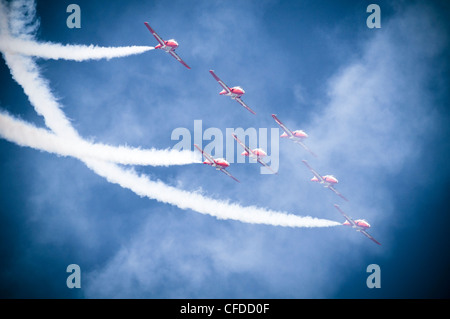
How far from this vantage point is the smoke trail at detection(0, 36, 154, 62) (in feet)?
121

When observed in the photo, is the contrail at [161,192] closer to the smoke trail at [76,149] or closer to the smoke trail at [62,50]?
the smoke trail at [76,149]

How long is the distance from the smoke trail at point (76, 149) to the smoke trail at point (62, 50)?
723 centimetres

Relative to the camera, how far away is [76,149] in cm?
3681

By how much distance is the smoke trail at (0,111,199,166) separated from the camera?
35616 millimetres

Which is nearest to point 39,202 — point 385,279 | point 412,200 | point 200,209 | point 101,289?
point 101,289

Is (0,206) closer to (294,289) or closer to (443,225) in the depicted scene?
(294,289)

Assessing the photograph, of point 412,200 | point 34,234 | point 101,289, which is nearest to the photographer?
point 101,289

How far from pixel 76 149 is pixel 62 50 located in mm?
11083

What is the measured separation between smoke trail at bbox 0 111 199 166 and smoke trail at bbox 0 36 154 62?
723 centimetres

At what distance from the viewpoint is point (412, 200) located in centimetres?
6712

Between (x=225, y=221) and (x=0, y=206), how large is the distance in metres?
40.4

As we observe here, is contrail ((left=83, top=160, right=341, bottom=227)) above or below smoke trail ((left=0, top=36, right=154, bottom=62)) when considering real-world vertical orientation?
below

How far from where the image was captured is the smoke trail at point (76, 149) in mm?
35616

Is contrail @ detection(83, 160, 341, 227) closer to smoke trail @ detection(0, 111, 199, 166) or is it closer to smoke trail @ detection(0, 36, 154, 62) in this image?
smoke trail @ detection(0, 111, 199, 166)
